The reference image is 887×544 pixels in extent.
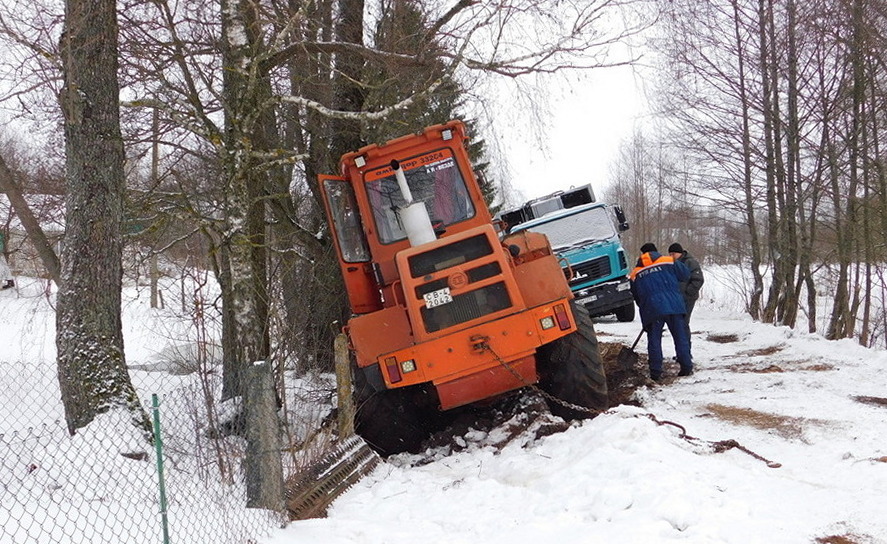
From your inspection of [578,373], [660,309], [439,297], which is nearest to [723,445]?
[578,373]

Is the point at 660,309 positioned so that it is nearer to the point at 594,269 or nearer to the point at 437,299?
the point at 437,299

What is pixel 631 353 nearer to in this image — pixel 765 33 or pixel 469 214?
pixel 469 214

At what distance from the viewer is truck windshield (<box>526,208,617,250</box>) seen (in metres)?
13.7

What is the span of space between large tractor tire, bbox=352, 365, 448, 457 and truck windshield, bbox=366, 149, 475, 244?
1.62 meters

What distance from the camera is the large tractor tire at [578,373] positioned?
6668 mm

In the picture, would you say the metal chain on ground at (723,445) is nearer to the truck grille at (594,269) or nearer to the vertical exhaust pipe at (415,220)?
the vertical exhaust pipe at (415,220)

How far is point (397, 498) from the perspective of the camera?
5.38 metres

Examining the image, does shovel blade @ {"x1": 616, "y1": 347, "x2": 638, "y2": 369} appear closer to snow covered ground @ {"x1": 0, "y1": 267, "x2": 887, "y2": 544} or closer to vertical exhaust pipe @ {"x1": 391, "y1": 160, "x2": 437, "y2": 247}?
snow covered ground @ {"x1": 0, "y1": 267, "x2": 887, "y2": 544}

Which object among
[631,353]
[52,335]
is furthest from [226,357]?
[52,335]

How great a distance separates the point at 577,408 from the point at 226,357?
426 cm

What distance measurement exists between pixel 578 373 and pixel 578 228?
7537mm

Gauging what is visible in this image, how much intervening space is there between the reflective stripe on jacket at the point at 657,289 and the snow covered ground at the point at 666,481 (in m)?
1.28

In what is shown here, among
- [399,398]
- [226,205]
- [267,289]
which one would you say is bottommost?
[399,398]

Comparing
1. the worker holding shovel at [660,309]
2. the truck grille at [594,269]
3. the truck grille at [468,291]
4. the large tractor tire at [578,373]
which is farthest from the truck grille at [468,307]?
the truck grille at [594,269]
